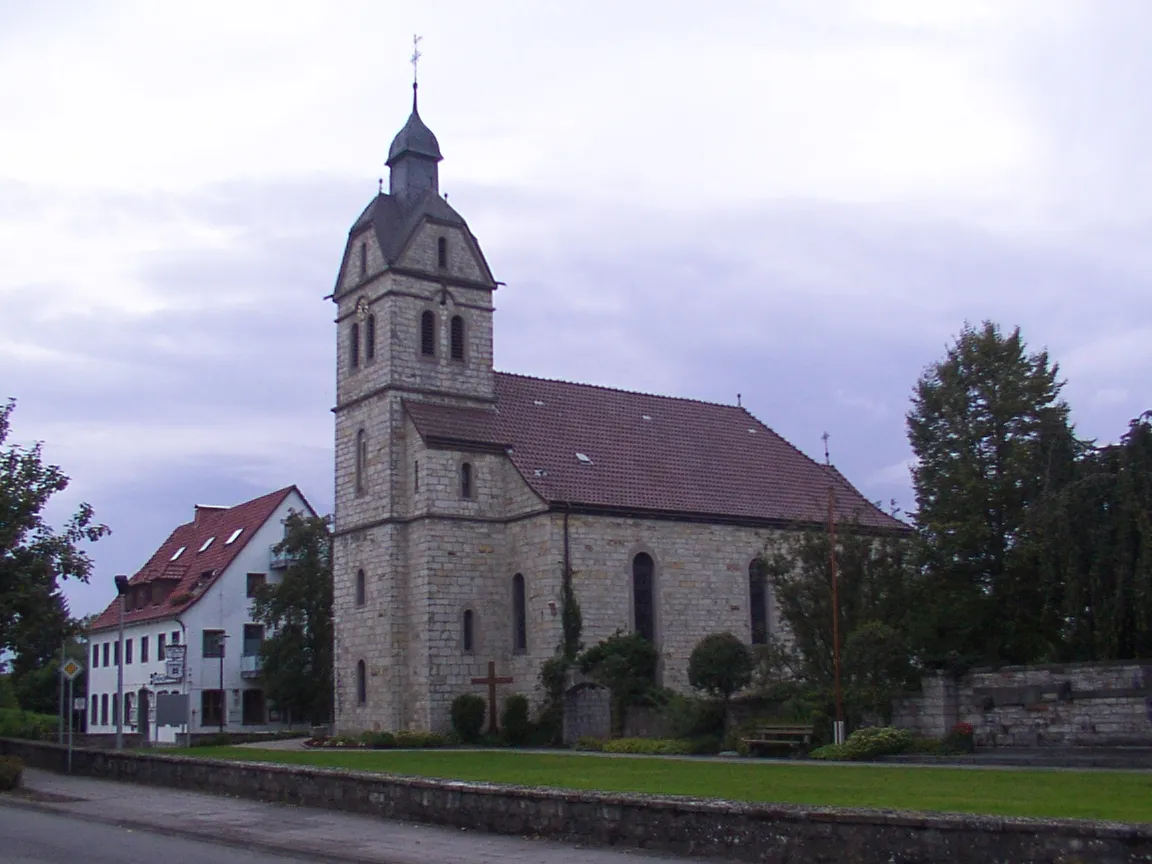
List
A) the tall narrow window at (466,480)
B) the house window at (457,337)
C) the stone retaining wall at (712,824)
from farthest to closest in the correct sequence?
the house window at (457,337) < the tall narrow window at (466,480) < the stone retaining wall at (712,824)

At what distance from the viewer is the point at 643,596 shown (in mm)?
40719

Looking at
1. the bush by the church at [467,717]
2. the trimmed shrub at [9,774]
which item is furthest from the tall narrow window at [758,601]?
the trimmed shrub at [9,774]

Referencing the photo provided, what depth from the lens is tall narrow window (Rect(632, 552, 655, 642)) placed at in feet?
133

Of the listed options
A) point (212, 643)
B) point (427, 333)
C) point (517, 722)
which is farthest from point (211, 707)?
point (427, 333)

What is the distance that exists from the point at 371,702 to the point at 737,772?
20.1 meters

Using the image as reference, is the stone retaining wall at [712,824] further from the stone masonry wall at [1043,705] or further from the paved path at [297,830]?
the stone masonry wall at [1043,705]

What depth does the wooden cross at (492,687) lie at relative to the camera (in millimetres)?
38406

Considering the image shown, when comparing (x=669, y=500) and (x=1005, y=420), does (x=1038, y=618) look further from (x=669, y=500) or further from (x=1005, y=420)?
(x=669, y=500)

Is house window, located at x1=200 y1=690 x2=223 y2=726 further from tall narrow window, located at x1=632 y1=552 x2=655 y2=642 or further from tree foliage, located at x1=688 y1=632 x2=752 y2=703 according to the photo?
tree foliage, located at x1=688 y1=632 x2=752 y2=703

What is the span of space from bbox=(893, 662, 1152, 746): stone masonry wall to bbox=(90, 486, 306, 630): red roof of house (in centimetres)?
3536

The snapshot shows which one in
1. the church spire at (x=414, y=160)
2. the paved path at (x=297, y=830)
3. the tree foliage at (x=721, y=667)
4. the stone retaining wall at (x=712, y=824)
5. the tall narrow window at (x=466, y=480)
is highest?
the church spire at (x=414, y=160)

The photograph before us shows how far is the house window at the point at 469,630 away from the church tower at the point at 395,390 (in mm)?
1418

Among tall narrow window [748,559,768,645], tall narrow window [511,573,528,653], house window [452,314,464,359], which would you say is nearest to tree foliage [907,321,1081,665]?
tall narrow window [748,559,768,645]

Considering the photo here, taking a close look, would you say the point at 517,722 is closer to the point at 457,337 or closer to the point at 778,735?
the point at 778,735
